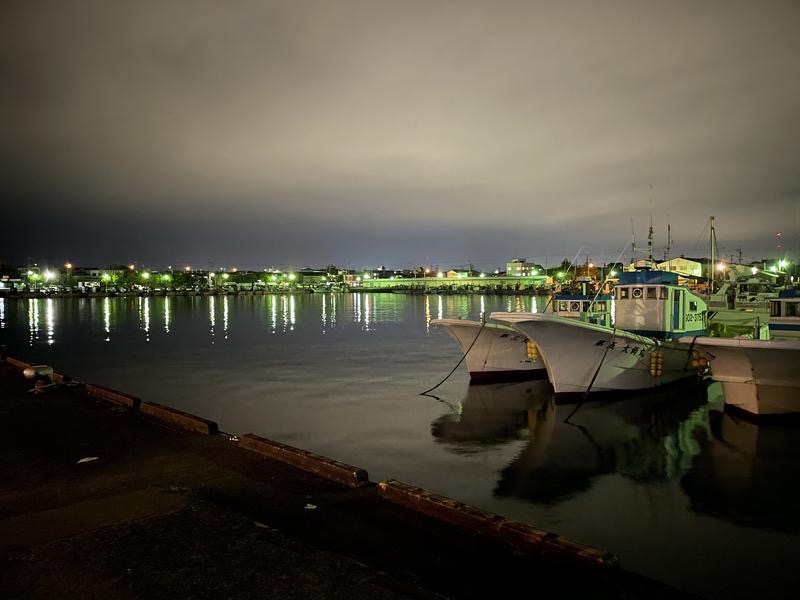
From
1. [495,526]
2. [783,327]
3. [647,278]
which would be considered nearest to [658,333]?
[647,278]

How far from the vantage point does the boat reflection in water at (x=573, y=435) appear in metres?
13.3

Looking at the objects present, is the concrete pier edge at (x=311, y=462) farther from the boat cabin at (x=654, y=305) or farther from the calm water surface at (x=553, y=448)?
the boat cabin at (x=654, y=305)

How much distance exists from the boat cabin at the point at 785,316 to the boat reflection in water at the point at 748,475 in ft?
10.3

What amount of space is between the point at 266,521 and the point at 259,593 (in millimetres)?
1751

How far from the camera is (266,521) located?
688 centimetres

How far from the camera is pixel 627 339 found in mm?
19641

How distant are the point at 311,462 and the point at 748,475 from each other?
11.6 meters

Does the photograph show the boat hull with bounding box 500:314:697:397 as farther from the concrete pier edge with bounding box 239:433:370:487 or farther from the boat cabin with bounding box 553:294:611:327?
the concrete pier edge with bounding box 239:433:370:487

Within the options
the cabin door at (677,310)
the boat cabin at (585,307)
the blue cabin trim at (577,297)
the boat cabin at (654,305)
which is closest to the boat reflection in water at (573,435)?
the boat cabin at (654,305)

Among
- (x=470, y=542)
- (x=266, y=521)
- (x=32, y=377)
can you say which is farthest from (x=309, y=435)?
(x=470, y=542)

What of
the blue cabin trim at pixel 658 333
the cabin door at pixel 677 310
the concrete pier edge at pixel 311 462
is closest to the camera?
the concrete pier edge at pixel 311 462

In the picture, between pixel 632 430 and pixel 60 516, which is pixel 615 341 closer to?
pixel 632 430

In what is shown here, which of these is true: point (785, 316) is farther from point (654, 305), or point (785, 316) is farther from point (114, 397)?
point (114, 397)

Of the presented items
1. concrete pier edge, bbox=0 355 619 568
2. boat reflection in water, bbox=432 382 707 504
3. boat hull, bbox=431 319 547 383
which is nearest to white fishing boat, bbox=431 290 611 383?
boat hull, bbox=431 319 547 383
